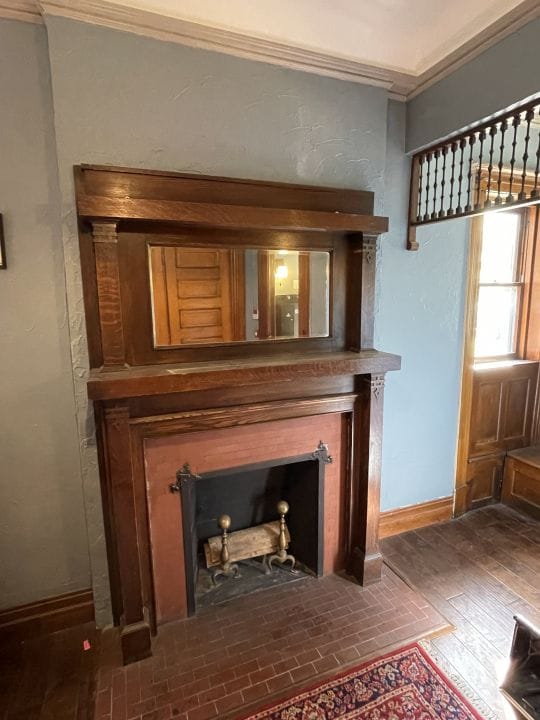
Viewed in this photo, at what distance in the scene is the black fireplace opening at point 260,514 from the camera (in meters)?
1.95

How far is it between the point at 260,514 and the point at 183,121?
1989mm

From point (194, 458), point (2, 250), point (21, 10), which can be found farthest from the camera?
point (194, 458)

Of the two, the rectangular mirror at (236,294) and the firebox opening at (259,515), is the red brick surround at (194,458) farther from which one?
the rectangular mirror at (236,294)

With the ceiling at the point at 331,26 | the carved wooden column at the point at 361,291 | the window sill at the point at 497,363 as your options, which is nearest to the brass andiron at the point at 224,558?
the carved wooden column at the point at 361,291

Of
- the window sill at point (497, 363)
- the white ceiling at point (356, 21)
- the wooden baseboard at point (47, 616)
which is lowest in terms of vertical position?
the wooden baseboard at point (47, 616)

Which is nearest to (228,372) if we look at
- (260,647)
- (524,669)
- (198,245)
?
(198,245)

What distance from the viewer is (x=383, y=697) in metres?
1.46

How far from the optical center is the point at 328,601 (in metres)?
1.91

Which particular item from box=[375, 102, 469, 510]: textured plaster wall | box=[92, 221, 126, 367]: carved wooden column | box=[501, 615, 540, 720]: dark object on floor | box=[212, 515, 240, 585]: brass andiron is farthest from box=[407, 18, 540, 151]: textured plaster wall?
box=[212, 515, 240, 585]: brass andiron

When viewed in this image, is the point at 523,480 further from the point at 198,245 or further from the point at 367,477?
the point at 198,245

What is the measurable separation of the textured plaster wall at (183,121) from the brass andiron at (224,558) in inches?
21.8

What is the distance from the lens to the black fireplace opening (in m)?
1.95

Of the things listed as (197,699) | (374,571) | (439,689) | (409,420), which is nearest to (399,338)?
(409,420)

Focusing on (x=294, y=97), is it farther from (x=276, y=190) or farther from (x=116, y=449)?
(x=116, y=449)
